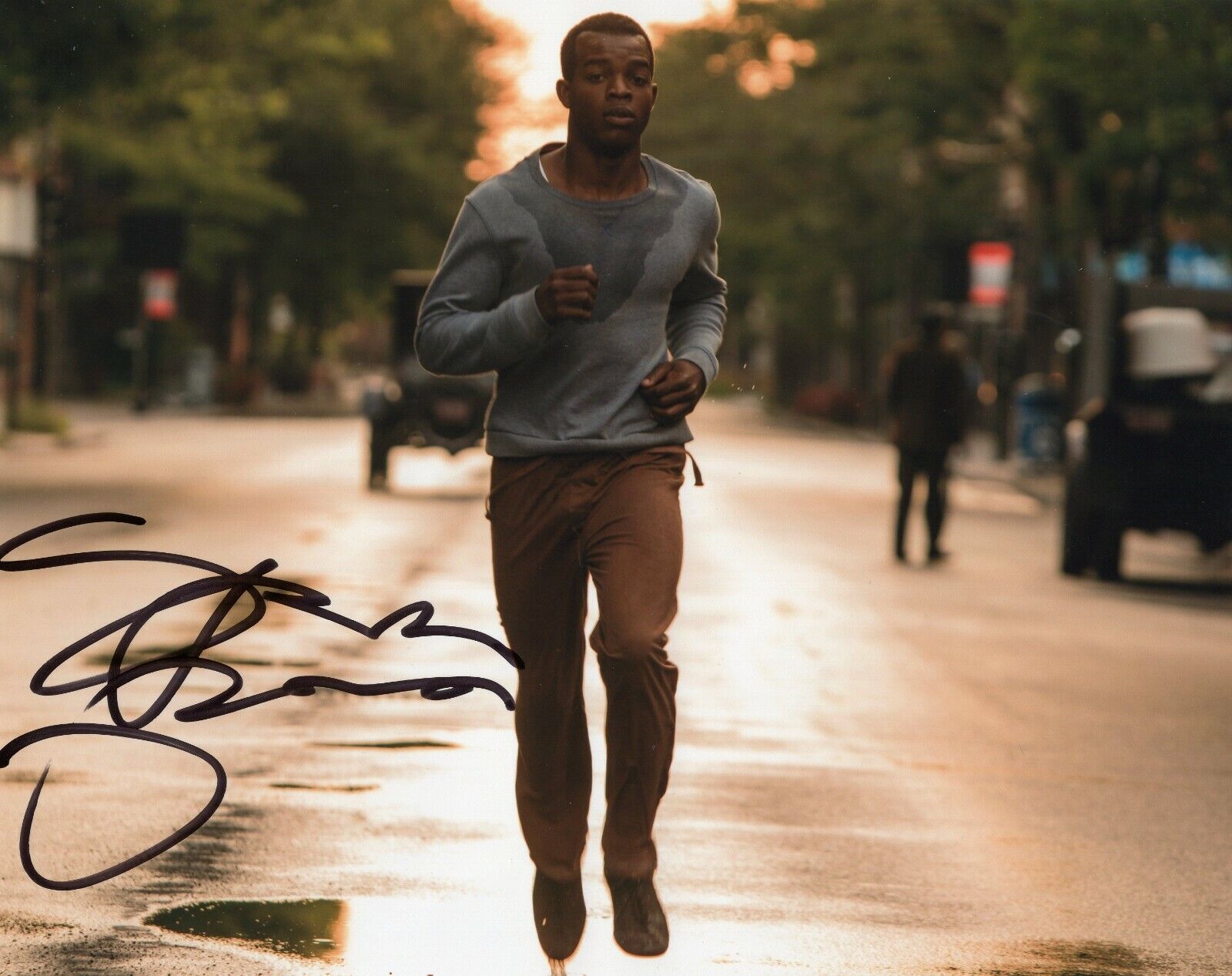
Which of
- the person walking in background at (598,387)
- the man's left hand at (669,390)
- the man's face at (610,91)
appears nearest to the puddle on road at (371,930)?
the person walking in background at (598,387)

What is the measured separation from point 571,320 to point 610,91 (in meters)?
0.43

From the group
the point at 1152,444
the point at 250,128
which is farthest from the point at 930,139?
the point at 1152,444

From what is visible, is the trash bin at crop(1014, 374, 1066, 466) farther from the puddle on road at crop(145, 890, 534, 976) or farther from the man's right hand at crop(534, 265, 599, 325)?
the man's right hand at crop(534, 265, 599, 325)

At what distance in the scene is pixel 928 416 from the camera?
16141 millimetres

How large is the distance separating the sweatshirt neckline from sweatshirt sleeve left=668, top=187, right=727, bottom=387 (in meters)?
0.15

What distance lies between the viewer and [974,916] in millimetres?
5449

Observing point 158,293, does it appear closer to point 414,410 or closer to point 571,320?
point 414,410

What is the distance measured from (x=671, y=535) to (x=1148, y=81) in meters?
19.2

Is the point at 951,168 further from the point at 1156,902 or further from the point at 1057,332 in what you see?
the point at 1156,902

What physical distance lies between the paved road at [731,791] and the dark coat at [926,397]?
1337 millimetres

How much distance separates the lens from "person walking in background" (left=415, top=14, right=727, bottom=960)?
4.42 meters

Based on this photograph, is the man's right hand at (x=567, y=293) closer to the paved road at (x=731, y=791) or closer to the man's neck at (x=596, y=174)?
the man's neck at (x=596, y=174)

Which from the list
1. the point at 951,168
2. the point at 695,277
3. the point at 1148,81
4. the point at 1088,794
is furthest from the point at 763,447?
the point at 695,277

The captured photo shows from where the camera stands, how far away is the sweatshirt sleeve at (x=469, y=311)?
441 cm
